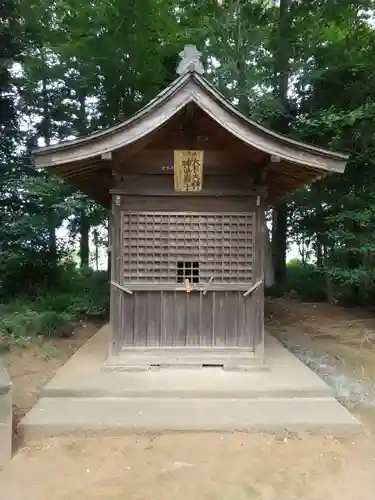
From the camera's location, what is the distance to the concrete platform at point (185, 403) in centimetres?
432

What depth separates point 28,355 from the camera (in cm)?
790

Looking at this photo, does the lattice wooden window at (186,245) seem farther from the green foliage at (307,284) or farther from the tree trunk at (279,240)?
the tree trunk at (279,240)

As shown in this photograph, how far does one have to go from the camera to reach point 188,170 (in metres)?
5.95

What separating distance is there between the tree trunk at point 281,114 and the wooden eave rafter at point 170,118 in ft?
23.6

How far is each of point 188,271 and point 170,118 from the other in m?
2.11

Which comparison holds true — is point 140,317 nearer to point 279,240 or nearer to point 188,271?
point 188,271

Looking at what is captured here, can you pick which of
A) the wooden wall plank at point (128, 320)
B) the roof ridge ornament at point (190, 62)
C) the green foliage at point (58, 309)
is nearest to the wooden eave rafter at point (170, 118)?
the roof ridge ornament at point (190, 62)

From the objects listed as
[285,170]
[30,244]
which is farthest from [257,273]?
[30,244]

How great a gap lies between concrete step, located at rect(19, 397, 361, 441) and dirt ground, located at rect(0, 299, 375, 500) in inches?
4.0

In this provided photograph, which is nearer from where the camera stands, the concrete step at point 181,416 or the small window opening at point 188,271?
the concrete step at point 181,416

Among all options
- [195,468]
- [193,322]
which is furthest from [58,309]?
[195,468]

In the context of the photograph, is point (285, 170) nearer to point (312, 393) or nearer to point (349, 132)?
point (312, 393)

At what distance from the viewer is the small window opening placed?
6176 millimetres

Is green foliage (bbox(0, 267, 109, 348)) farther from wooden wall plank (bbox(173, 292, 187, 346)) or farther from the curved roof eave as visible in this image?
the curved roof eave
